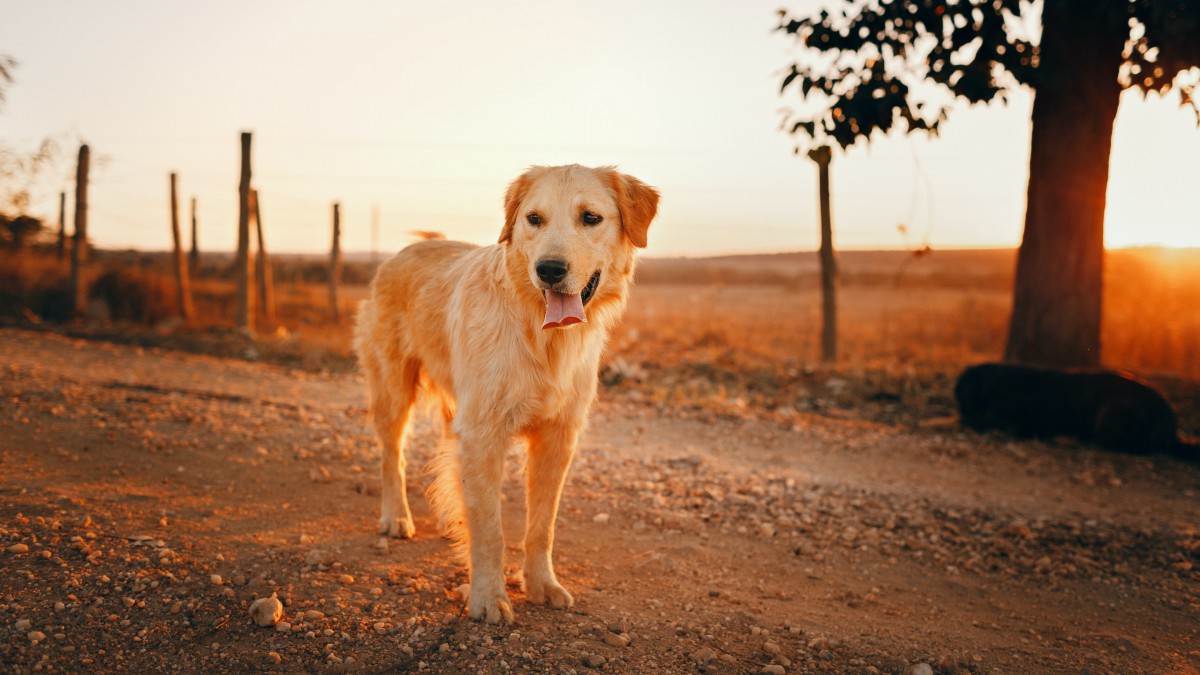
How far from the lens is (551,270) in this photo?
3.26 meters

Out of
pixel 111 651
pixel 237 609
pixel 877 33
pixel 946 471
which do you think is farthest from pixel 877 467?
pixel 111 651

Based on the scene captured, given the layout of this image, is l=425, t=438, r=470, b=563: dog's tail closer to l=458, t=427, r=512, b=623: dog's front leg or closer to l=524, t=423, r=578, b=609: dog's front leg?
l=458, t=427, r=512, b=623: dog's front leg

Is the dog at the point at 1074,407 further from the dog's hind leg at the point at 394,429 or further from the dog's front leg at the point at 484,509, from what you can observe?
the dog's front leg at the point at 484,509

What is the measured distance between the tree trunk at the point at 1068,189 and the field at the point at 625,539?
61.7 inches

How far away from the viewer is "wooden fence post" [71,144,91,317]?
46.8ft

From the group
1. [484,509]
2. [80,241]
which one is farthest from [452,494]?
[80,241]

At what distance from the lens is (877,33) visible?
8008 millimetres

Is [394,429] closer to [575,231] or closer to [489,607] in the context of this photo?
[489,607]

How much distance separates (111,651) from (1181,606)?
5587 mm

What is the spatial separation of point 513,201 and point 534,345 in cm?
76

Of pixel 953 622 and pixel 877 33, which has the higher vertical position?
pixel 877 33

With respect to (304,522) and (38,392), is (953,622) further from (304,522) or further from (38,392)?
(38,392)

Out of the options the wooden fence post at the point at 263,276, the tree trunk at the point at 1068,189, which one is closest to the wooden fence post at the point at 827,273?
the tree trunk at the point at 1068,189

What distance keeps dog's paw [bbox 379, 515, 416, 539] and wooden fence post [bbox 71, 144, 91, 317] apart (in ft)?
43.2
